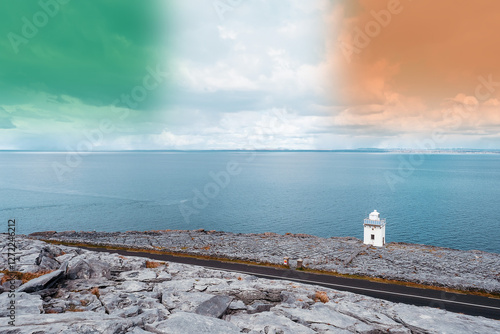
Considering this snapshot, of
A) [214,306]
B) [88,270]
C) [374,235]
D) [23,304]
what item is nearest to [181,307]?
[214,306]

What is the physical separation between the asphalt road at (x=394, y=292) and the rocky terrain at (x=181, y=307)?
507 cm

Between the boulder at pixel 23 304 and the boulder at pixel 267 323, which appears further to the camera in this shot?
the boulder at pixel 267 323

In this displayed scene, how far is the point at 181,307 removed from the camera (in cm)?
1153

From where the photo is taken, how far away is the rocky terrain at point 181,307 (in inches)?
369

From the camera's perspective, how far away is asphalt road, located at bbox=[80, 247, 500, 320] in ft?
58.5

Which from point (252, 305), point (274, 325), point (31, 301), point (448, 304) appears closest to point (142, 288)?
point (31, 301)

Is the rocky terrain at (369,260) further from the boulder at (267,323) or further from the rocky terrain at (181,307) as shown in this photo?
the boulder at (267,323)

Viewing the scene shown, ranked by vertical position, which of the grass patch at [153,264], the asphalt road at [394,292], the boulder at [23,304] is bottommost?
Result: the asphalt road at [394,292]

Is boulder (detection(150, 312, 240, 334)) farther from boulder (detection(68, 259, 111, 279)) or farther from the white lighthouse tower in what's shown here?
the white lighthouse tower

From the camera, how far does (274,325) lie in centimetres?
1039

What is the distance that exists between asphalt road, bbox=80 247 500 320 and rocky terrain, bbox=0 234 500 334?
16.6 feet

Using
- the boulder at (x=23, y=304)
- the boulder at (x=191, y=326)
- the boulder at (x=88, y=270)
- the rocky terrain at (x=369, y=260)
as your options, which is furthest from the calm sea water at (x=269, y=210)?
the boulder at (x=191, y=326)

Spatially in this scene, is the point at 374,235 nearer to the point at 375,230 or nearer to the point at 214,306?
the point at 375,230

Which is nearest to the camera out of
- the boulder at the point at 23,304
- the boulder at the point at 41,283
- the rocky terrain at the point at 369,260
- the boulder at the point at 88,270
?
the boulder at the point at 23,304
